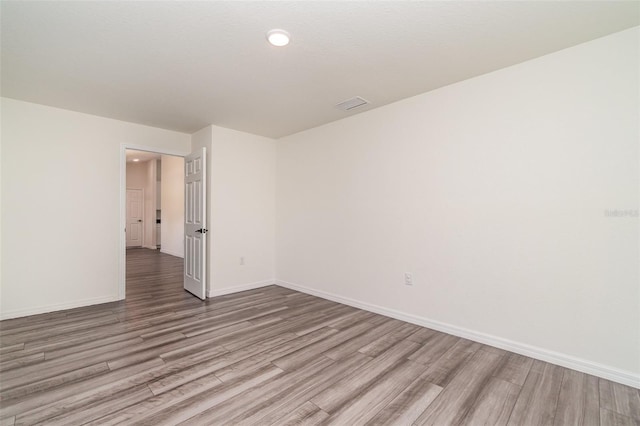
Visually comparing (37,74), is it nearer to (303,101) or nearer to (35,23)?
(35,23)

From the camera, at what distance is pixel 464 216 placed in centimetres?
285

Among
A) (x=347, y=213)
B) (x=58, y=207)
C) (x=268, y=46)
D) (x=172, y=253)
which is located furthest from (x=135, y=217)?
(x=268, y=46)

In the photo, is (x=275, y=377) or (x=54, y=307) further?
(x=54, y=307)

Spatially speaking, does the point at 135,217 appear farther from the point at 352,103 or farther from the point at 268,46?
the point at 268,46

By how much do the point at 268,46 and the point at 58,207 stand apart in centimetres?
341

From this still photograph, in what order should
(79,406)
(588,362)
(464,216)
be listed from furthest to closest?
(464,216) < (588,362) < (79,406)

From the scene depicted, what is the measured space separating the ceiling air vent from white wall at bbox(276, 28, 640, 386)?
270 mm

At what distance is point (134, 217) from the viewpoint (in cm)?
944

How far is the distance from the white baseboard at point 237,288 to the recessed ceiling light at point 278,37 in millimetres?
3389

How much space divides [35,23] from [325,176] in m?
3.12

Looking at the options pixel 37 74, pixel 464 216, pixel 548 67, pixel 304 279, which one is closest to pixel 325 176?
pixel 304 279

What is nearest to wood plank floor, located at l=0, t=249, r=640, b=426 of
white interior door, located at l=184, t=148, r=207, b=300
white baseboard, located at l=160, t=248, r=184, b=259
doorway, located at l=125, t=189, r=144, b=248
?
white interior door, located at l=184, t=148, r=207, b=300

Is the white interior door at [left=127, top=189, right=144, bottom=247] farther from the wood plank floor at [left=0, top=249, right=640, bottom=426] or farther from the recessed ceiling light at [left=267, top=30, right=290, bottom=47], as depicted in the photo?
the recessed ceiling light at [left=267, top=30, right=290, bottom=47]

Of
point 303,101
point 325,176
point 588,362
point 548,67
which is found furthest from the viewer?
point 325,176
